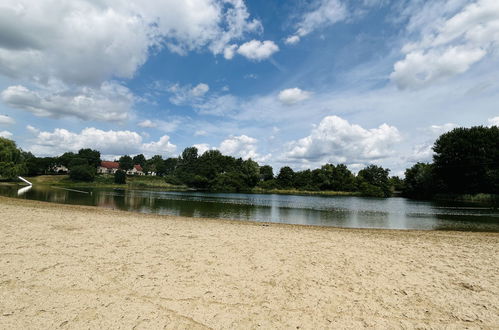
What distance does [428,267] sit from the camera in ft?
29.7

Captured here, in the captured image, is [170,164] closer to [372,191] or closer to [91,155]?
[91,155]

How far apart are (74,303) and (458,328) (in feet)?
24.8

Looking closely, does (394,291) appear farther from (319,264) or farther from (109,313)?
(109,313)

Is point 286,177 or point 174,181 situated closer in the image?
point 174,181

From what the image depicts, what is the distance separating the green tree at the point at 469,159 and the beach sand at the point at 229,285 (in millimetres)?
68339

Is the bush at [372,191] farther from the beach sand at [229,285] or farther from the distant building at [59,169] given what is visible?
the distant building at [59,169]

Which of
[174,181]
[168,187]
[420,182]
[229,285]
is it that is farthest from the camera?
[174,181]

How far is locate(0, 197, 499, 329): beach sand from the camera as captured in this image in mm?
5180

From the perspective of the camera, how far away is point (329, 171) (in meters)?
125

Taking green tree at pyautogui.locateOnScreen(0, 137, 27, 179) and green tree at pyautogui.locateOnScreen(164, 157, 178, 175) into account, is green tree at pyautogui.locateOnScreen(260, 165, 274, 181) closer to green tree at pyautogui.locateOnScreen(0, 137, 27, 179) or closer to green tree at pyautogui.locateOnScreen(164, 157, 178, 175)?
green tree at pyautogui.locateOnScreen(164, 157, 178, 175)

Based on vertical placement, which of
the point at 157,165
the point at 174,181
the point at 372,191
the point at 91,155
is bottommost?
the point at 372,191

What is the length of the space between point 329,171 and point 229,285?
123999 mm

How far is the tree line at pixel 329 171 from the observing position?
64875mm

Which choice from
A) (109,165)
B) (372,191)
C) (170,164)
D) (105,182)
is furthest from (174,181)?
(372,191)
